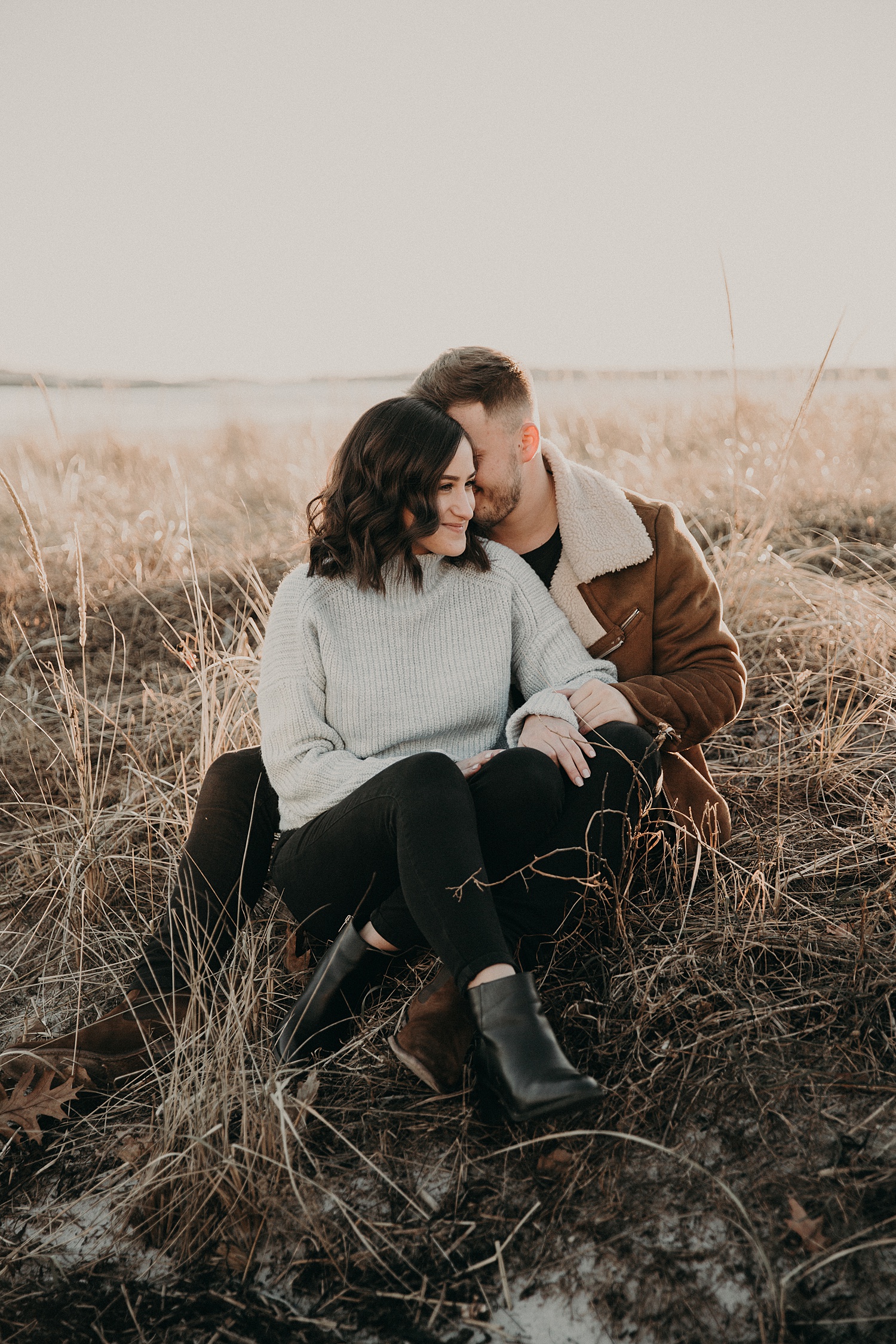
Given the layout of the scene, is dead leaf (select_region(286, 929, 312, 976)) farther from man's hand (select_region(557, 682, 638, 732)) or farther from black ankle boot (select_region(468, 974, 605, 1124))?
man's hand (select_region(557, 682, 638, 732))

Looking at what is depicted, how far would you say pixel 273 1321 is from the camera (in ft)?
4.64

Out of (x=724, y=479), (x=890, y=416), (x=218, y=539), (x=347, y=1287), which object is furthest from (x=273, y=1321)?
(x=890, y=416)

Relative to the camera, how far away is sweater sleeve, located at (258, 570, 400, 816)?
83.0 inches

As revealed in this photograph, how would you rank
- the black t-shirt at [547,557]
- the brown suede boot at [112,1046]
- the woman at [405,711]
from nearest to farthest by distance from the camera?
the woman at [405,711] → the brown suede boot at [112,1046] → the black t-shirt at [547,557]

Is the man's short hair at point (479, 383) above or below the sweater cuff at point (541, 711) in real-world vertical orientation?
above

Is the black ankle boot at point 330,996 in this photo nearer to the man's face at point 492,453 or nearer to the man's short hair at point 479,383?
the man's face at point 492,453

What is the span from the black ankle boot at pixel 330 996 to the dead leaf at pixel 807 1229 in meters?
0.91

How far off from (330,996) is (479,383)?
155 cm

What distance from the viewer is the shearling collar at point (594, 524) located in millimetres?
2393

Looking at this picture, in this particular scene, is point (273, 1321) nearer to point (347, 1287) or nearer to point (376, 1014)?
point (347, 1287)

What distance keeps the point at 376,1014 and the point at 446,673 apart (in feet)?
2.75

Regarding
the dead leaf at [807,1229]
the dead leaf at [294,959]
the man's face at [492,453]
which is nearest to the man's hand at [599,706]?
the man's face at [492,453]

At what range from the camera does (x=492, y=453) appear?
7.84 ft

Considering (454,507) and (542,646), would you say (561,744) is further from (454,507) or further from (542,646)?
(454,507)
